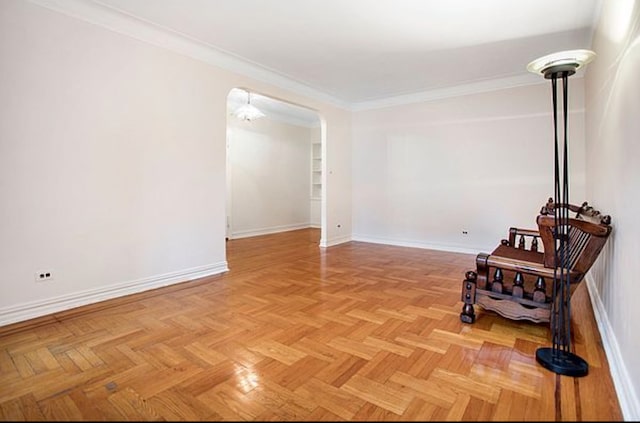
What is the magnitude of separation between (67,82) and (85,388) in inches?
90.1

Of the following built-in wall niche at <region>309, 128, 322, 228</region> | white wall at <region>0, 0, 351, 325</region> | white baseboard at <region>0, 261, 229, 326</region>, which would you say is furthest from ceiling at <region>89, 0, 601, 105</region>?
built-in wall niche at <region>309, 128, 322, 228</region>

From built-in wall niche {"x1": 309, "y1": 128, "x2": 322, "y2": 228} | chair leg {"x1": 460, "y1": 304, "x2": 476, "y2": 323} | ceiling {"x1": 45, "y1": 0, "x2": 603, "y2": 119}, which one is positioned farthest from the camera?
built-in wall niche {"x1": 309, "y1": 128, "x2": 322, "y2": 228}

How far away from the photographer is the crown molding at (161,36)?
271 centimetres

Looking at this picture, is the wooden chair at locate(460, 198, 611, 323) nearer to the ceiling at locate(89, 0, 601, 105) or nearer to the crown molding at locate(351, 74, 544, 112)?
the ceiling at locate(89, 0, 601, 105)

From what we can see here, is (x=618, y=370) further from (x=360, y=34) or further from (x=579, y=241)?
(x=360, y=34)

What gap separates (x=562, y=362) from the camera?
73.0 inches

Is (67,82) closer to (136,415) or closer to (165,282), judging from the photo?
(165,282)

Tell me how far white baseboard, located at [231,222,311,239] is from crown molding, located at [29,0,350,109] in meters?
3.08

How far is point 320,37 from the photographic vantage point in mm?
3404

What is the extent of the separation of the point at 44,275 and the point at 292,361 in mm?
2101

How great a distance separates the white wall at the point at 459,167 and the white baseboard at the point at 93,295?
10.5 ft

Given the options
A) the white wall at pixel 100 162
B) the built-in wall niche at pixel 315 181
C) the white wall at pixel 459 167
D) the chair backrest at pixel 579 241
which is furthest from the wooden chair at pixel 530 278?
the built-in wall niche at pixel 315 181

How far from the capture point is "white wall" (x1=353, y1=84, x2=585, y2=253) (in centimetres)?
451

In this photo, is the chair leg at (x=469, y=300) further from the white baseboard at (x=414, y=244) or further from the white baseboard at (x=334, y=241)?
the white baseboard at (x=334, y=241)
